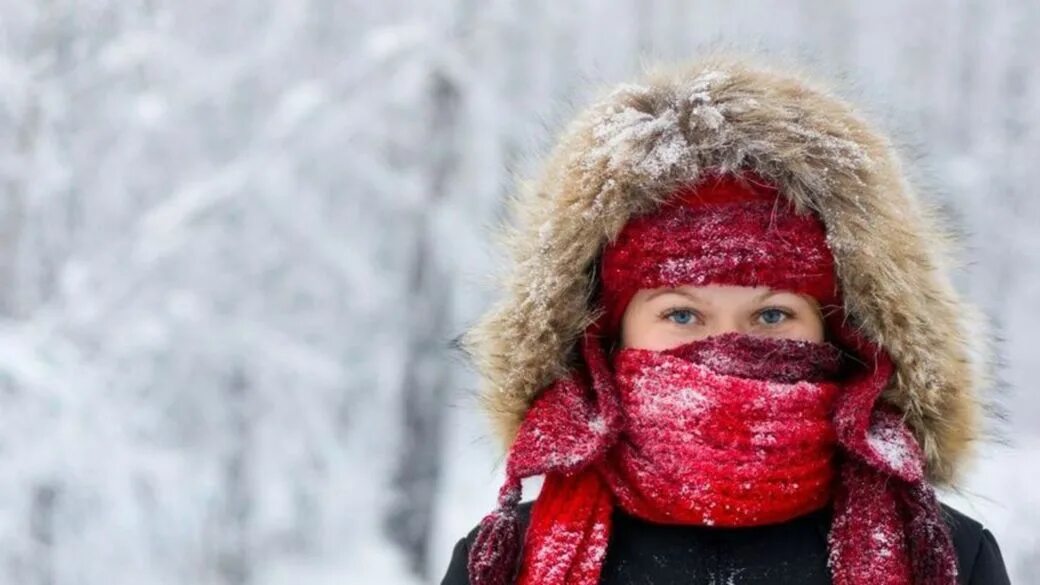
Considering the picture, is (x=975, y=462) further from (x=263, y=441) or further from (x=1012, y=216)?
(x=1012, y=216)

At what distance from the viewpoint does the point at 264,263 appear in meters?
9.94

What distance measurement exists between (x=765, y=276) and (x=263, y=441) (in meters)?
9.15

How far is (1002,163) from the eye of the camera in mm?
12484

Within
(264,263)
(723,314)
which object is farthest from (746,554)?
(264,263)

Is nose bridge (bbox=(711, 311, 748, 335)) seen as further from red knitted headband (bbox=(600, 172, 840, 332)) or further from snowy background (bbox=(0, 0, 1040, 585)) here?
snowy background (bbox=(0, 0, 1040, 585))

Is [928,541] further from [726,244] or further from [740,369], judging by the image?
[726,244]

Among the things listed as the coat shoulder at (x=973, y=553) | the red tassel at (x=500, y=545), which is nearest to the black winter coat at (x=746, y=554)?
the coat shoulder at (x=973, y=553)

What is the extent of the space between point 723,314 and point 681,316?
0.25 feet

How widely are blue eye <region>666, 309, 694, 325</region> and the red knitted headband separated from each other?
6cm

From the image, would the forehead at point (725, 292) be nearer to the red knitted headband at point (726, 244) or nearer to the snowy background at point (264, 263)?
the red knitted headband at point (726, 244)

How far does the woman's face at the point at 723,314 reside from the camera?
2006mm

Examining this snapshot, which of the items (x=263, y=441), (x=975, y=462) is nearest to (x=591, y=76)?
(x=975, y=462)

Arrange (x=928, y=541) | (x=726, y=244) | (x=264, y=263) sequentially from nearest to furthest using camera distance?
(x=928, y=541)
(x=726, y=244)
(x=264, y=263)

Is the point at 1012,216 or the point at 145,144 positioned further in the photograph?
the point at 1012,216
